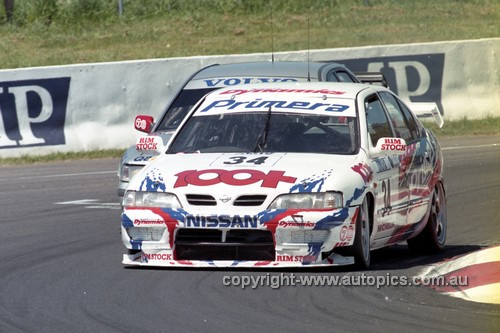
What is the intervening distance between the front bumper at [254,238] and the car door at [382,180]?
611 millimetres

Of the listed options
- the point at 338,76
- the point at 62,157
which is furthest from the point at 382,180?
the point at 62,157

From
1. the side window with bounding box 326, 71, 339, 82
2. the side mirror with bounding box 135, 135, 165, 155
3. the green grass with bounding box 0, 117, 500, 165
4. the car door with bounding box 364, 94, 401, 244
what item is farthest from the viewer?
the green grass with bounding box 0, 117, 500, 165

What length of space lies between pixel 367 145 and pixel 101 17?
2536 centimetres

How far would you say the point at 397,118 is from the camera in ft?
35.7

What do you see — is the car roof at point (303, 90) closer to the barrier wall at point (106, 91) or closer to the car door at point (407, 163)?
the car door at point (407, 163)

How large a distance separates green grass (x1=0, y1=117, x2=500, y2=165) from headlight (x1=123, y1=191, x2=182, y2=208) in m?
11.5

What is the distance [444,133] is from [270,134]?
41.7 ft

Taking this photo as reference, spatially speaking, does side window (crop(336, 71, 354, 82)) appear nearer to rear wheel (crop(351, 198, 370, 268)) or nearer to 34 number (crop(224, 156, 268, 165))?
34 number (crop(224, 156, 268, 165))

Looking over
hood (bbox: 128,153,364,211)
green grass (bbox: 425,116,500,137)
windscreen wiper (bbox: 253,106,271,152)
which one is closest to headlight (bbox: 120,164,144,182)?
windscreen wiper (bbox: 253,106,271,152)

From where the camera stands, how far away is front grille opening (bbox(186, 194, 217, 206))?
29.5 ft

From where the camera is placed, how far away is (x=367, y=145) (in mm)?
9883

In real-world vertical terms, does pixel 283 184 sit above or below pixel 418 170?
above

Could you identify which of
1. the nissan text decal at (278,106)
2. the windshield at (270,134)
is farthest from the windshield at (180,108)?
the windshield at (270,134)

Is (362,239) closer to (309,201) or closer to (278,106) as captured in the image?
(309,201)
